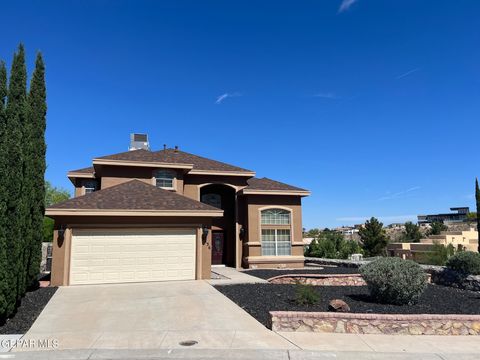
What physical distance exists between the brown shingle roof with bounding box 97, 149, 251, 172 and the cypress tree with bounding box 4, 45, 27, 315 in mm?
9566

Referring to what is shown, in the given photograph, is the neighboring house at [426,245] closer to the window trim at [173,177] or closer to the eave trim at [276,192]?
the eave trim at [276,192]

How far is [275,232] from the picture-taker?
21609mm

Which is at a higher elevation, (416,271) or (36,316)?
(416,271)

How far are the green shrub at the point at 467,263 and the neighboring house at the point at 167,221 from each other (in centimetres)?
761

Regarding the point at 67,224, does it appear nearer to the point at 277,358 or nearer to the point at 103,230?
the point at 103,230

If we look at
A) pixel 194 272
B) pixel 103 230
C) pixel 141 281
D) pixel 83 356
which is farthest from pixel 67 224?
pixel 83 356

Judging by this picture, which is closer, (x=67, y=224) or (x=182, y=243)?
(x=67, y=224)

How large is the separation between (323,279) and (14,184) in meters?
11.8

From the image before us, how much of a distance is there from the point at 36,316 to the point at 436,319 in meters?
9.18

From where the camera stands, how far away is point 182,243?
1584cm

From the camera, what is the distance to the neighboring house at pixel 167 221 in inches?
577

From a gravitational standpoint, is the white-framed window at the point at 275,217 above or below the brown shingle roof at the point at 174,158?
below

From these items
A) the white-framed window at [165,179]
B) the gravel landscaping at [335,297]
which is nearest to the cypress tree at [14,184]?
the gravel landscaping at [335,297]

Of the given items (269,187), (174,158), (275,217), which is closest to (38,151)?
(174,158)
